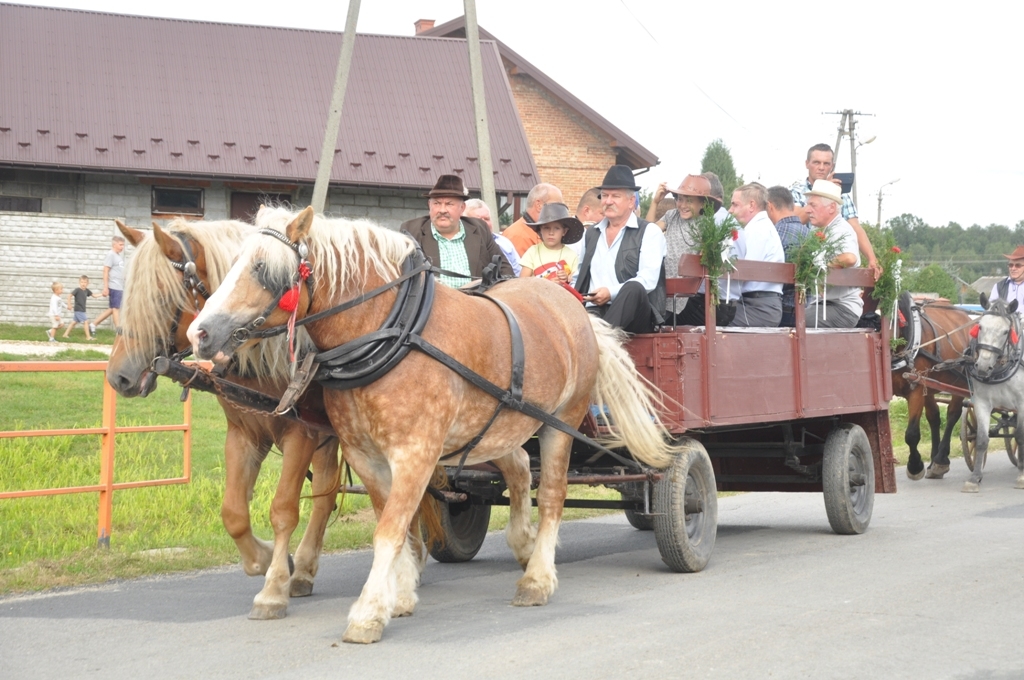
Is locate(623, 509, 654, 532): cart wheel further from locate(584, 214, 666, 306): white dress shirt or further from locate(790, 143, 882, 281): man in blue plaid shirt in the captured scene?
locate(790, 143, 882, 281): man in blue plaid shirt

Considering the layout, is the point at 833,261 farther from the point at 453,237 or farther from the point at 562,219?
the point at 453,237

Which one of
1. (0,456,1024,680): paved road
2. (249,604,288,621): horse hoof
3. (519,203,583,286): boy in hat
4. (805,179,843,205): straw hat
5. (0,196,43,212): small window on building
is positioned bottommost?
(0,456,1024,680): paved road

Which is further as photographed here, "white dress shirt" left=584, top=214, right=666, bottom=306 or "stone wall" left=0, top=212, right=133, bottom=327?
"stone wall" left=0, top=212, right=133, bottom=327

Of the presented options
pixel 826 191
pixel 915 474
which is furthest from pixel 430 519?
pixel 915 474

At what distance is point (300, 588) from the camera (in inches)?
244

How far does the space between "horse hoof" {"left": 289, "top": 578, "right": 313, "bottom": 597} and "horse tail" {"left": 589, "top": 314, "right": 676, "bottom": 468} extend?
5.79 feet

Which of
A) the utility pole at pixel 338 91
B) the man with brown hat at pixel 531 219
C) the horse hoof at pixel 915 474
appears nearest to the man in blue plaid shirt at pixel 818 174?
the man with brown hat at pixel 531 219

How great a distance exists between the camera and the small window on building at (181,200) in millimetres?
23672

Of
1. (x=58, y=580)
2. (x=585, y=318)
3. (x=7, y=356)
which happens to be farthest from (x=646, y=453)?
(x=7, y=356)

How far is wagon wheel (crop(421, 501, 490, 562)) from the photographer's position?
293 inches

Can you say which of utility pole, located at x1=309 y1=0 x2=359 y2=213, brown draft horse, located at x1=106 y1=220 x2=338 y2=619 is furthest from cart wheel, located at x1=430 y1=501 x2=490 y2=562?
utility pole, located at x1=309 y1=0 x2=359 y2=213

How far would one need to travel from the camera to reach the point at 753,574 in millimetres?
6871

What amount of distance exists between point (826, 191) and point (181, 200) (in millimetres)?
17430

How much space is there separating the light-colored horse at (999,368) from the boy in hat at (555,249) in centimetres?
584
